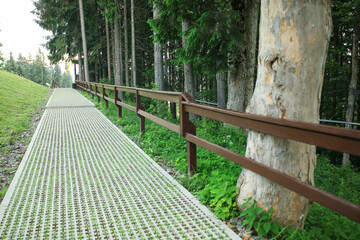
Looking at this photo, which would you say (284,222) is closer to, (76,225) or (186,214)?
(186,214)

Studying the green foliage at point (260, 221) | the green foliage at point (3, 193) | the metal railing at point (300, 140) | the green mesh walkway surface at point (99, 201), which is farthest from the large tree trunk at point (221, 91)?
the green foliage at point (260, 221)

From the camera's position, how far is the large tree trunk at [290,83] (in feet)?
8.02

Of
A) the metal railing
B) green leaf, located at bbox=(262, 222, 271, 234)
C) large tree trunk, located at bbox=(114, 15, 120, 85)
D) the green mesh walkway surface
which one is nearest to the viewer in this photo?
the metal railing

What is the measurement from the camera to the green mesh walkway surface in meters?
2.64

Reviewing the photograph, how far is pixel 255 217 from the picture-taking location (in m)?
2.63

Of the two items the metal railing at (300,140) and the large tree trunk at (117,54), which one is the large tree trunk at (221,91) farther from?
the metal railing at (300,140)

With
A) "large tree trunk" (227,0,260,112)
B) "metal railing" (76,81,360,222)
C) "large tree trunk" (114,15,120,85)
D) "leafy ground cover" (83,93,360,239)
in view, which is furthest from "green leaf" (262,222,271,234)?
"large tree trunk" (114,15,120,85)

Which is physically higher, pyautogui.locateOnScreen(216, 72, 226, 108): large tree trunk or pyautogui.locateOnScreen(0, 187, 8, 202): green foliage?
pyautogui.locateOnScreen(216, 72, 226, 108): large tree trunk

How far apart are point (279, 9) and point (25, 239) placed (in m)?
3.32

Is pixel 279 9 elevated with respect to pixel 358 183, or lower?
elevated

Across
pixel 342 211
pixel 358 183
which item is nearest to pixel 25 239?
pixel 342 211

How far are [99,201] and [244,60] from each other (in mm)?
6318

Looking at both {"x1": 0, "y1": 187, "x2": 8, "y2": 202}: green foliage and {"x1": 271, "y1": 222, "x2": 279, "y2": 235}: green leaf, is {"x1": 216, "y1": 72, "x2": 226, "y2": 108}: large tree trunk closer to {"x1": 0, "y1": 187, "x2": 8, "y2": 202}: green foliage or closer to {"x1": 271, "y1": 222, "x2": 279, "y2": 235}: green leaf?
{"x1": 0, "y1": 187, "x2": 8, "y2": 202}: green foliage

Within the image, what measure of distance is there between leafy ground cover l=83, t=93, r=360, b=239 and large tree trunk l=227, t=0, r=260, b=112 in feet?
4.28
